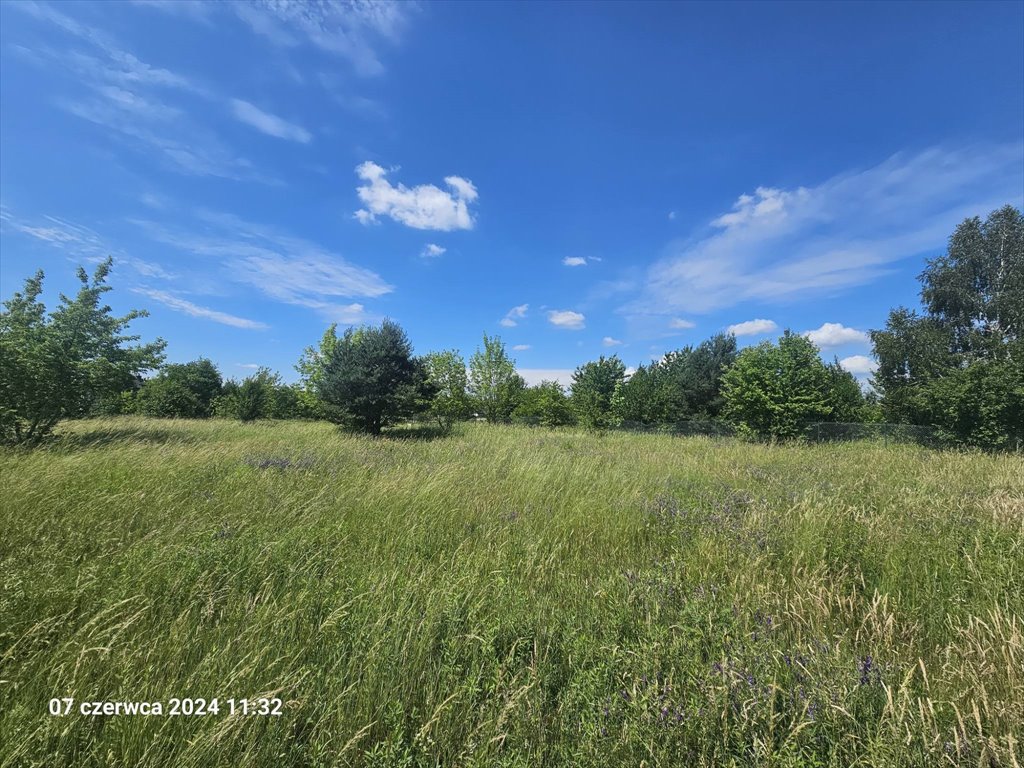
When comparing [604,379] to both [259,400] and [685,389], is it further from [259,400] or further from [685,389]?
[259,400]

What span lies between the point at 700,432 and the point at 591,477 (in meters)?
16.8

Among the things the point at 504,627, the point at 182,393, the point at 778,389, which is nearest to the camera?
the point at 504,627

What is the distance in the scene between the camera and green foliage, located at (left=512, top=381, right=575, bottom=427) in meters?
24.3

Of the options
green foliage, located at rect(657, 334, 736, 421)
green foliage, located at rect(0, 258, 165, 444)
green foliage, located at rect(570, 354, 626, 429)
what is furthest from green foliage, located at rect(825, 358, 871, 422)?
green foliage, located at rect(0, 258, 165, 444)

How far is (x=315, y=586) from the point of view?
2.86 meters

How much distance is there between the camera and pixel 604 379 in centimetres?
2888

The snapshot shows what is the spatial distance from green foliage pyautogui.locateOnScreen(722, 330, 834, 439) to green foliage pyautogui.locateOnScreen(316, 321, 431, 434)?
14834mm

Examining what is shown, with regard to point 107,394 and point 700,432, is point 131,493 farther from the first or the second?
point 700,432

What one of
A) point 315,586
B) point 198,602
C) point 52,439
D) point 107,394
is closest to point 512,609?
point 315,586

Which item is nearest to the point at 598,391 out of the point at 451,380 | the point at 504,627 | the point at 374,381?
A: the point at 451,380

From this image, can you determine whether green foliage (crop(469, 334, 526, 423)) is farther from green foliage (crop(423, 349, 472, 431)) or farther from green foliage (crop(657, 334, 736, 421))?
green foliage (crop(657, 334, 736, 421))

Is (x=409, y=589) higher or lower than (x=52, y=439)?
lower

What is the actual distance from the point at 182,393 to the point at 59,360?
20.1 meters

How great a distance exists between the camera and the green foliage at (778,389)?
54.2ft
